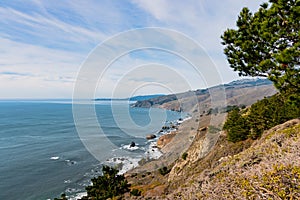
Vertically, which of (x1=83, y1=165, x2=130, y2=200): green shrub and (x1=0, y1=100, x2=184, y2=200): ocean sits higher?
(x1=83, y1=165, x2=130, y2=200): green shrub

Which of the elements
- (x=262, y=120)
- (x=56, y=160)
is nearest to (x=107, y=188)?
(x=262, y=120)

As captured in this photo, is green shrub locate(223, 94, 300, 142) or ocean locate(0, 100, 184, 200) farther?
ocean locate(0, 100, 184, 200)

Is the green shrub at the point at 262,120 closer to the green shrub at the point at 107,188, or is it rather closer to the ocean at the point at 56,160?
the green shrub at the point at 107,188

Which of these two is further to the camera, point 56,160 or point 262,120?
point 56,160

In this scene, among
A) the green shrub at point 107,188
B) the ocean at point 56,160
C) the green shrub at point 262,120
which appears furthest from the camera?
the ocean at point 56,160

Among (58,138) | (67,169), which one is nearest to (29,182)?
(67,169)

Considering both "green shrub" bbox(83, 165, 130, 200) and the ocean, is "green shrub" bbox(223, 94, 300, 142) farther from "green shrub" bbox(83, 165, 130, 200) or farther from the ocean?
the ocean

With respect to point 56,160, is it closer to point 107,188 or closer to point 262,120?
point 107,188

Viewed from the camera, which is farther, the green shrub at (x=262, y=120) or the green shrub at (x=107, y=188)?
the green shrub at (x=262, y=120)

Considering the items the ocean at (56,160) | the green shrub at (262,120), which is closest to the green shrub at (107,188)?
the green shrub at (262,120)

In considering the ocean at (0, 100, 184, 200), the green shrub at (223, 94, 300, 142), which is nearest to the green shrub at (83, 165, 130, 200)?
the green shrub at (223, 94, 300, 142)

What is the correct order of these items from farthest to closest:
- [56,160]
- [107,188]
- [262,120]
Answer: [56,160] → [262,120] → [107,188]

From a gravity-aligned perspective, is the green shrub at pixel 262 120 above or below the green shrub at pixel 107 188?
above

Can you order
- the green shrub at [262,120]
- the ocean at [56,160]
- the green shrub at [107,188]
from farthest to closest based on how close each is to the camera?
the ocean at [56,160]
the green shrub at [262,120]
the green shrub at [107,188]
